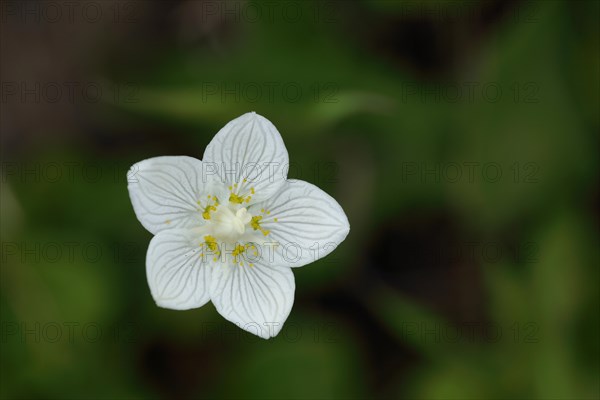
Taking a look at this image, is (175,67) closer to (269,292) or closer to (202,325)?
(202,325)

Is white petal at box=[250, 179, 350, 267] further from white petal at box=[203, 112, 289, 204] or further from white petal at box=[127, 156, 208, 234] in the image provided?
white petal at box=[127, 156, 208, 234]
